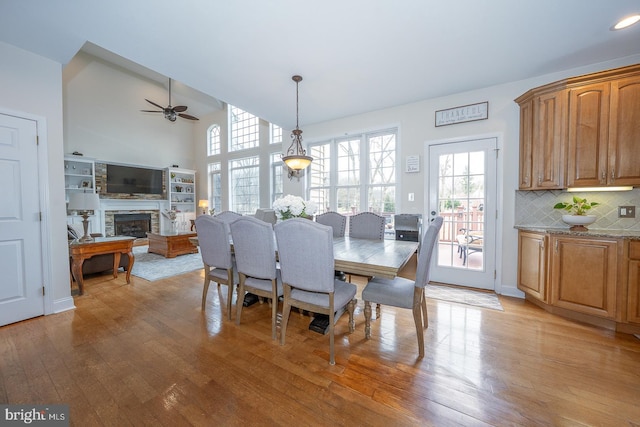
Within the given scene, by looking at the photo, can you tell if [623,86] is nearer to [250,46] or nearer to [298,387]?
[250,46]

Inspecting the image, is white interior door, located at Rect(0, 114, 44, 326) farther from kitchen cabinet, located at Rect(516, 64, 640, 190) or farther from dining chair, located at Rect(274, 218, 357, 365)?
kitchen cabinet, located at Rect(516, 64, 640, 190)

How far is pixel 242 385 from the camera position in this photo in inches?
59.4

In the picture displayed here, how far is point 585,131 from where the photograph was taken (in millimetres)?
2387

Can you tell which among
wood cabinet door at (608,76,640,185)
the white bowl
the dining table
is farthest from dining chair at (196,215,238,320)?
wood cabinet door at (608,76,640,185)

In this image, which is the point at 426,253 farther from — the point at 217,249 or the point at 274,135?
the point at 274,135

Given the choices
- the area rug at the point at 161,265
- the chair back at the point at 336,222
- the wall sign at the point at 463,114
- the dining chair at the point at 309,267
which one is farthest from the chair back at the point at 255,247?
the wall sign at the point at 463,114

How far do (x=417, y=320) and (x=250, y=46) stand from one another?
9.28 feet

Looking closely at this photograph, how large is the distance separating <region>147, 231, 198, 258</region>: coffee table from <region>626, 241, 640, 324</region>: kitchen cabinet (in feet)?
19.3

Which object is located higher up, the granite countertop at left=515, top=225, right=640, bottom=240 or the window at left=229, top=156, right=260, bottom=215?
the window at left=229, top=156, right=260, bottom=215

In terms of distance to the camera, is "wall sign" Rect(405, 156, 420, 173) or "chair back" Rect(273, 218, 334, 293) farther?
"wall sign" Rect(405, 156, 420, 173)

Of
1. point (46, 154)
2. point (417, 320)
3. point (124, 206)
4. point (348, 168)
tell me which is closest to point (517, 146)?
point (348, 168)

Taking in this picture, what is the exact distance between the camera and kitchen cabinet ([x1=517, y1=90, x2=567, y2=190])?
→ 249 cm

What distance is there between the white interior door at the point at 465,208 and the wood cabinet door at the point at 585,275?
749mm

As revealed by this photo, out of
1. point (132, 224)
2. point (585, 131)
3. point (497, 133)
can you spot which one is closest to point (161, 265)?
point (132, 224)
